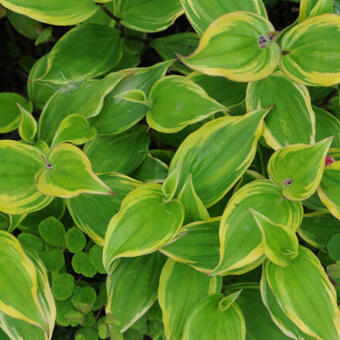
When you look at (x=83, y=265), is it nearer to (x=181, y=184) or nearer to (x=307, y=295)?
(x=181, y=184)

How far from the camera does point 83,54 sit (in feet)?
3.39

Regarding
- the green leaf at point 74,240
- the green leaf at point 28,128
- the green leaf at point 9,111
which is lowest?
the green leaf at point 74,240

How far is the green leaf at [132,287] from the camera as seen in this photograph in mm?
866

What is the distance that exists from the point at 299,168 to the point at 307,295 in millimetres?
230

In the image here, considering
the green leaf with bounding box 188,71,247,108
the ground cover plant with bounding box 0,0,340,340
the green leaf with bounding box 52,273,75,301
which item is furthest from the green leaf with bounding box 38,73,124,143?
the green leaf with bounding box 52,273,75,301

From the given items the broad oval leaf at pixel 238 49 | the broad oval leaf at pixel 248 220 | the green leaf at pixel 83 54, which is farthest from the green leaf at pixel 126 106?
the broad oval leaf at pixel 248 220

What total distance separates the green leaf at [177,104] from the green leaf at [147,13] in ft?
0.59

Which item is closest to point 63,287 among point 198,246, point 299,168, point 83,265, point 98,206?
point 83,265

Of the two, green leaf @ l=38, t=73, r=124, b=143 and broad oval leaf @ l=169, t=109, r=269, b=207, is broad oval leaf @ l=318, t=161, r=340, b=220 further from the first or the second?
green leaf @ l=38, t=73, r=124, b=143

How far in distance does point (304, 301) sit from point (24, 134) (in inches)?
26.8

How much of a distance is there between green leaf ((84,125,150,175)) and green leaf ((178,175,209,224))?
22cm

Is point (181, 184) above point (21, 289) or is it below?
above

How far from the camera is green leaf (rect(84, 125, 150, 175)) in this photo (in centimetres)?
97

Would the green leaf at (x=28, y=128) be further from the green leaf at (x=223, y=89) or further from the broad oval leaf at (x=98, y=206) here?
the green leaf at (x=223, y=89)
